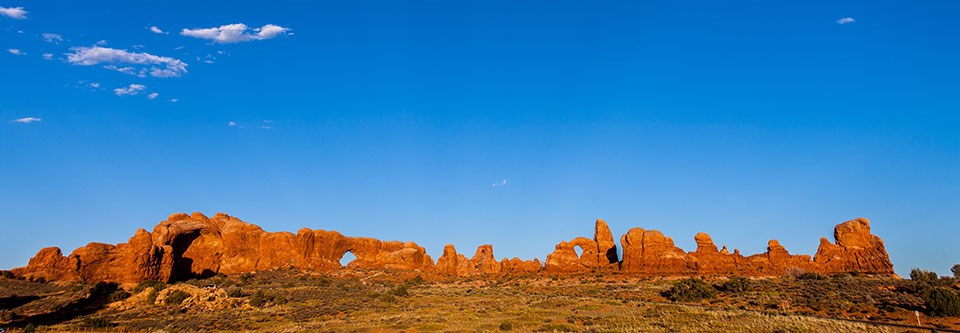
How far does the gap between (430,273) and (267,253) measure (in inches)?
922

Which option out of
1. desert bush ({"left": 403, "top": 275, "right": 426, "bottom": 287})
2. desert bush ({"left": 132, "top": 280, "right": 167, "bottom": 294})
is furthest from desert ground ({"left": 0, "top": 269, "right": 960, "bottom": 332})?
desert bush ({"left": 403, "top": 275, "right": 426, "bottom": 287})

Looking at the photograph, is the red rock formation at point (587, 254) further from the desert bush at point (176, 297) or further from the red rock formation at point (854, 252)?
the desert bush at point (176, 297)

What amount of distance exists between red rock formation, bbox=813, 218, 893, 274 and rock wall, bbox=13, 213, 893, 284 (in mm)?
101

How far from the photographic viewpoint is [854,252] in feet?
212

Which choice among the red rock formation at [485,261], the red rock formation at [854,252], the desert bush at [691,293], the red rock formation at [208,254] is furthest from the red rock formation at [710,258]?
the red rock formation at [208,254]

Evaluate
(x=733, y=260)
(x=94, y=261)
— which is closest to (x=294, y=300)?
(x=94, y=261)

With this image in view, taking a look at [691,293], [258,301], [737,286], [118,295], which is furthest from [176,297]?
[737,286]

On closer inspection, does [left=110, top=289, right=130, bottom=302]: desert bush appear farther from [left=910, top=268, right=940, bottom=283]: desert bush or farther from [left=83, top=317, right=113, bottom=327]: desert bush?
[left=910, top=268, right=940, bottom=283]: desert bush

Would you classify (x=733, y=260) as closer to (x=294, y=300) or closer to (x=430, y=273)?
(x=430, y=273)

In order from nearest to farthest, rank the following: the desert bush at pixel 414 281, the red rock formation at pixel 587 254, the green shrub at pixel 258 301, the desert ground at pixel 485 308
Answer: the desert ground at pixel 485 308
the green shrub at pixel 258 301
the desert bush at pixel 414 281
the red rock formation at pixel 587 254

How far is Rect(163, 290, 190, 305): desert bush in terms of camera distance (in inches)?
1684

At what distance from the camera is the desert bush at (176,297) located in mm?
42781

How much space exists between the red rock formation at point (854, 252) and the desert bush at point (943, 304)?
38.9 meters

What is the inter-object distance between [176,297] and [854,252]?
241 ft
